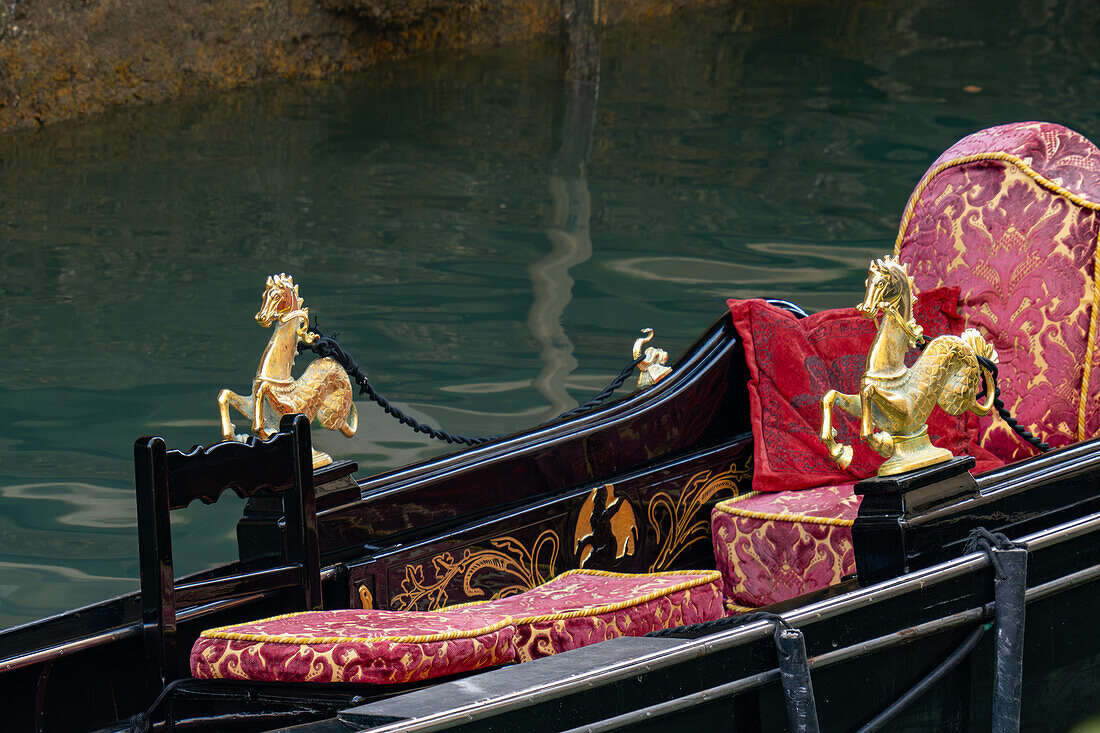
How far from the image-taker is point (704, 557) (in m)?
3.03

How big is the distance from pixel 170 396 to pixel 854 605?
374 centimetres

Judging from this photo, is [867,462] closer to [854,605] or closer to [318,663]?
[854,605]

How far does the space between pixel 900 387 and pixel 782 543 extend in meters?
0.65

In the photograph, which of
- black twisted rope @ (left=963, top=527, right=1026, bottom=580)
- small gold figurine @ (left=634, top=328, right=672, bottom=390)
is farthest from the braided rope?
small gold figurine @ (left=634, top=328, right=672, bottom=390)

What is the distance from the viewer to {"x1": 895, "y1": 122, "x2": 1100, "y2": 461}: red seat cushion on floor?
3020 mm

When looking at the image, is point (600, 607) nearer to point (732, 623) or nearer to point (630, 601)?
point (630, 601)

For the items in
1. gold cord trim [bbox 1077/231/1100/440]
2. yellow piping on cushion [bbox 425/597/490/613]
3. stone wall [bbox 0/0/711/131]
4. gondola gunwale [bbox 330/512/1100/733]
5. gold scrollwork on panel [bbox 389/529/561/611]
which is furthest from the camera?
stone wall [bbox 0/0/711/131]

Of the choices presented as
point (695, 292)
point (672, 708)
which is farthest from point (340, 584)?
point (695, 292)

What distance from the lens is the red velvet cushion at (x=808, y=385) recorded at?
3.04 m

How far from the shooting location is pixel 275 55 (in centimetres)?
1006

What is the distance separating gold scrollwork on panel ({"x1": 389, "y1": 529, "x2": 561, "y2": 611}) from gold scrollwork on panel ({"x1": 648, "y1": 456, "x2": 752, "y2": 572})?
0.84 feet

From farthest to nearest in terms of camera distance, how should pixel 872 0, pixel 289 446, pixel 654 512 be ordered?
pixel 872 0 < pixel 654 512 < pixel 289 446

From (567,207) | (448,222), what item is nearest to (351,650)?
(448,222)

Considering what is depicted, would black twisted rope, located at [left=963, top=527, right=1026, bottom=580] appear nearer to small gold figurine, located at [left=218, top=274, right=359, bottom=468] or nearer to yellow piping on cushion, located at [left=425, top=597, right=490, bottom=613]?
yellow piping on cushion, located at [left=425, top=597, right=490, bottom=613]
